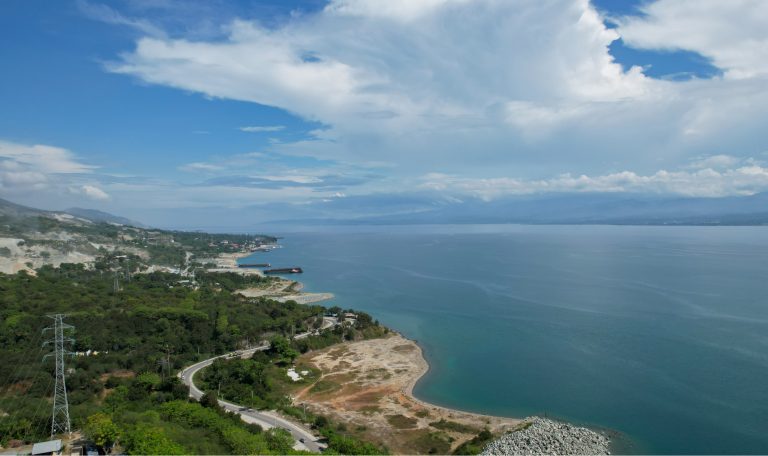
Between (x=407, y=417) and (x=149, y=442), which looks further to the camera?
(x=407, y=417)

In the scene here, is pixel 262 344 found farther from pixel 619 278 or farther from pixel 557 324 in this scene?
pixel 619 278

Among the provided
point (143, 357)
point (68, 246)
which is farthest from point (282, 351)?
point (68, 246)

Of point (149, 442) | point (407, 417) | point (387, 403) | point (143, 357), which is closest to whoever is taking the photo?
point (149, 442)

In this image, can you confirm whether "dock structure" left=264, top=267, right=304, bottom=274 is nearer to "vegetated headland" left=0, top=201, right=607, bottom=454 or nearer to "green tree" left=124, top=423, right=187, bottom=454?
"vegetated headland" left=0, top=201, right=607, bottom=454

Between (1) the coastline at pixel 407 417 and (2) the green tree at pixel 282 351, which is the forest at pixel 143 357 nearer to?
(2) the green tree at pixel 282 351

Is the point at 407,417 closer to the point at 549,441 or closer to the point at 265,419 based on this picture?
the point at 265,419
